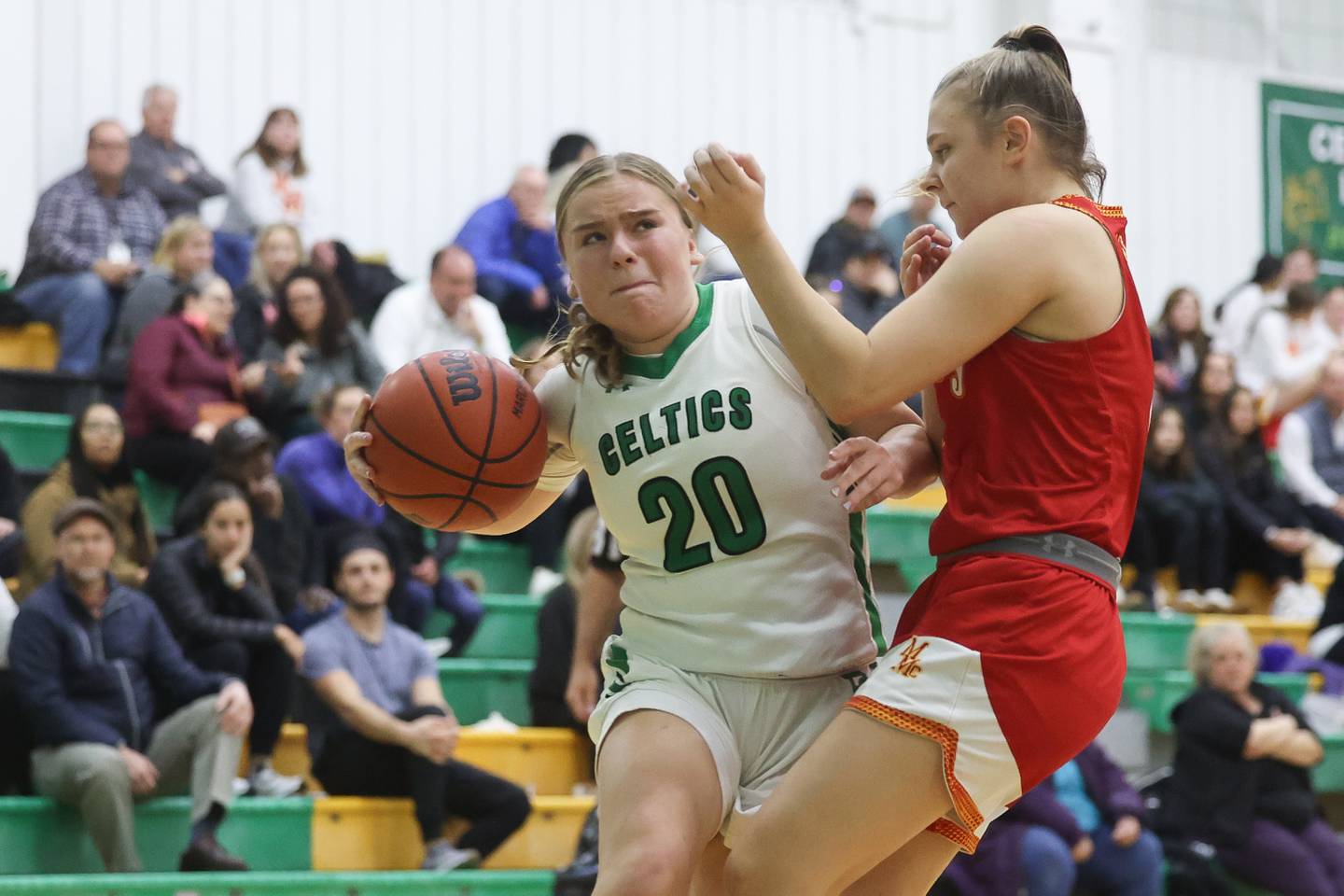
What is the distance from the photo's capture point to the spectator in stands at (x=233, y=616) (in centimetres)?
694

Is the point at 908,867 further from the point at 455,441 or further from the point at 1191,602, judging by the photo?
the point at 1191,602

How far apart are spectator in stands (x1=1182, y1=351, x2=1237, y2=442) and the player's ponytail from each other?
8460 millimetres

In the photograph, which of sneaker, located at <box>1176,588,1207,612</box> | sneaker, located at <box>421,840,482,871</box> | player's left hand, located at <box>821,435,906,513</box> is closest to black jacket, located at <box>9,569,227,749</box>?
sneaker, located at <box>421,840,482,871</box>

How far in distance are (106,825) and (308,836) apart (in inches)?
Result: 31.2

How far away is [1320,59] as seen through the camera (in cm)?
1698

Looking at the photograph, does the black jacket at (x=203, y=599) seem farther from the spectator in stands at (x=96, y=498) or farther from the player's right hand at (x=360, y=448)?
the player's right hand at (x=360, y=448)

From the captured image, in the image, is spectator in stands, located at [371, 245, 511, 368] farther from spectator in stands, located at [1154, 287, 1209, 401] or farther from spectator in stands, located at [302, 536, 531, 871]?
spectator in stands, located at [1154, 287, 1209, 401]

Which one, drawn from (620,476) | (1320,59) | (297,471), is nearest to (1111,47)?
(1320,59)

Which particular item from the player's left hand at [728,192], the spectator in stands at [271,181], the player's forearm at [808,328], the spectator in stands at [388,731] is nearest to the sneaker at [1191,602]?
the spectator in stands at [388,731]

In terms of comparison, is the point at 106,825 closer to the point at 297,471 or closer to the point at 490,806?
the point at 490,806

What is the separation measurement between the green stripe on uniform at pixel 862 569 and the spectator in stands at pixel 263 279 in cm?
632

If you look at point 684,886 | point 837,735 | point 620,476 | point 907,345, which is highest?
point 907,345

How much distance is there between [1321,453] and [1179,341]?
121 cm

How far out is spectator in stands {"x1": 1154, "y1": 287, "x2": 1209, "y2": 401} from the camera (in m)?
12.0
